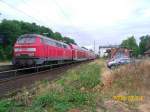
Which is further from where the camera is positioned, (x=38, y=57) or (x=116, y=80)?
(x=38, y=57)

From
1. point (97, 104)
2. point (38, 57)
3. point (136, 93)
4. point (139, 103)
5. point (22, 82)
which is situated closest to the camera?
point (97, 104)

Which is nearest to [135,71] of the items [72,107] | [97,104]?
[97,104]

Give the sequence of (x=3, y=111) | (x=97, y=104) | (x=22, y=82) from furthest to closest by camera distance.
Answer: (x=22, y=82) < (x=97, y=104) < (x=3, y=111)

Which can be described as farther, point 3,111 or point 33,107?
point 33,107

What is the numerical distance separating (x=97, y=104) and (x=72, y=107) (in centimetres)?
133

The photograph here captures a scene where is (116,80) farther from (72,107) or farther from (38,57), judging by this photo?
(38,57)

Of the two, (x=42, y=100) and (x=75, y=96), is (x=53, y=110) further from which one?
(x=75, y=96)

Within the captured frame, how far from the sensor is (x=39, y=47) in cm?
2527

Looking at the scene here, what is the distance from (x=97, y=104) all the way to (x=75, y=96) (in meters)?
0.82

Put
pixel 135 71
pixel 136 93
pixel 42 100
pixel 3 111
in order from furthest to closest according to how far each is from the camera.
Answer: pixel 135 71, pixel 136 93, pixel 42 100, pixel 3 111

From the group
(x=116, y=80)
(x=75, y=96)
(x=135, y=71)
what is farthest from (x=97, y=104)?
(x=135, y=71)

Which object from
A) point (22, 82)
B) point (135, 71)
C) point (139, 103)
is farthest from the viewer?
point (135, 71)

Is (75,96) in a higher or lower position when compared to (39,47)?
lower

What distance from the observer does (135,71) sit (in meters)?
19.2
